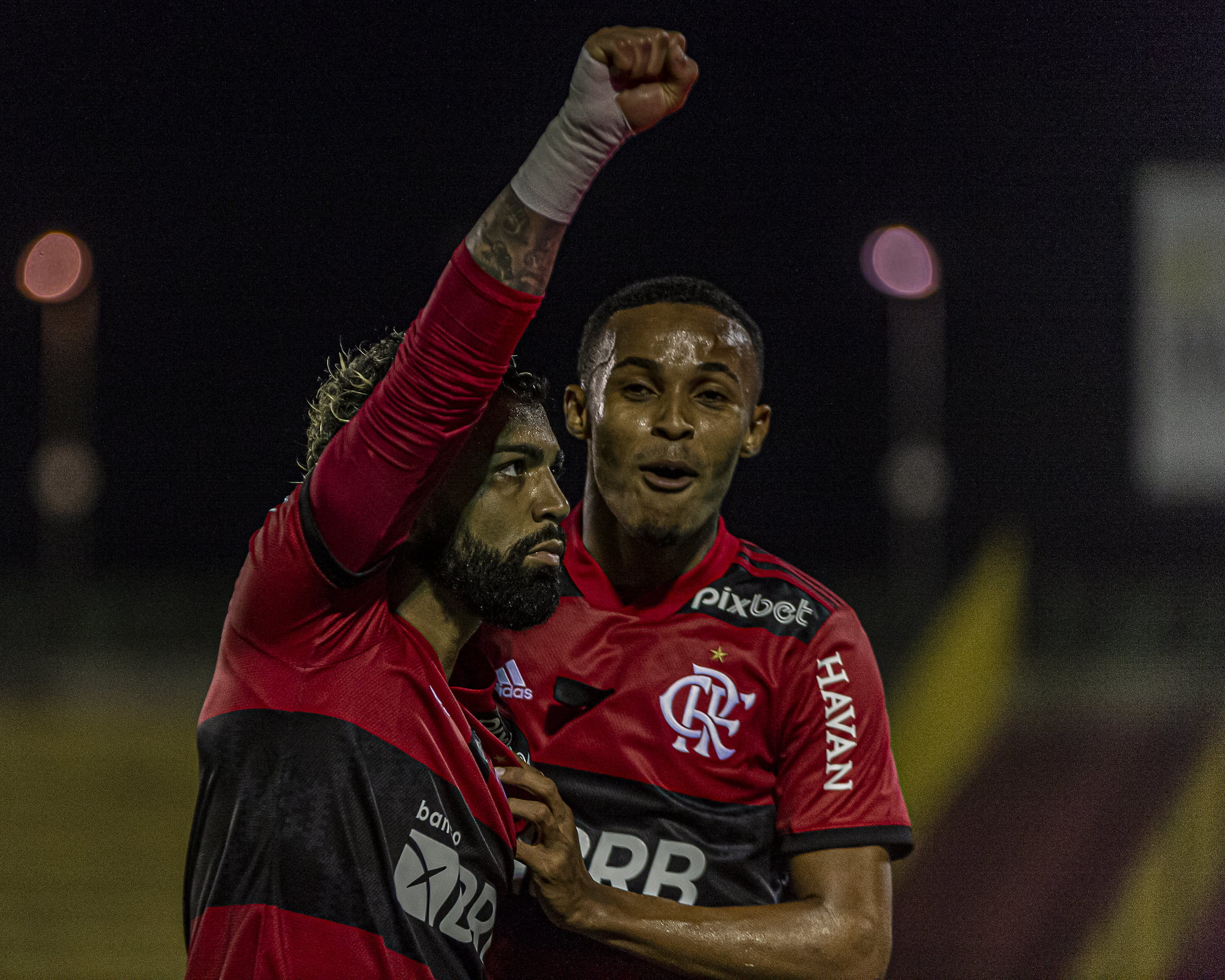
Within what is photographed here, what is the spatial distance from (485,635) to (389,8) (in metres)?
5.46

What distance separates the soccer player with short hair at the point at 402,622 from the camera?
160cm

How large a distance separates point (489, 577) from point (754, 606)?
758mm

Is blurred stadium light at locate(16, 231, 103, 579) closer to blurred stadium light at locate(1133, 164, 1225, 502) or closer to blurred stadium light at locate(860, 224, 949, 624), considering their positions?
blurred stadium light at locate(860, 224, 949, 624)

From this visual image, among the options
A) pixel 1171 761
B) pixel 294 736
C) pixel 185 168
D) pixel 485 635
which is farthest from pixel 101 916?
pixel 185 168

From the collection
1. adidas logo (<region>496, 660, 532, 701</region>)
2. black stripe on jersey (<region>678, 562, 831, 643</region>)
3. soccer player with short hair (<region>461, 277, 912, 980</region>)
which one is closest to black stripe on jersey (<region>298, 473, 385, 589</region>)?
soccer player with short hair (<region>461, 277, 912, 980</region>)

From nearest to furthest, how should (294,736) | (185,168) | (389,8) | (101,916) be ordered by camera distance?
(294,736) → (101,916) → (389,8) → (185,168)

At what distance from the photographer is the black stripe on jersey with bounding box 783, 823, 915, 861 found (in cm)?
231

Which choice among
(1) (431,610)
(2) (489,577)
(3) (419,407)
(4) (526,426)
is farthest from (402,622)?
(3) (419,407)

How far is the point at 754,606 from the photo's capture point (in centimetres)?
251

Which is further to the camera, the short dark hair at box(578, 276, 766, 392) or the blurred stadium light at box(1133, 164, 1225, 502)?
the blurred stadium light at box(1133, 164, 1225, 502)

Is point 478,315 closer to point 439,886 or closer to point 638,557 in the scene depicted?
point 439,886

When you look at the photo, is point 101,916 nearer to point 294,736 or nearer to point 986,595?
point 294,736

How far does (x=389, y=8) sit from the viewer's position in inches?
265

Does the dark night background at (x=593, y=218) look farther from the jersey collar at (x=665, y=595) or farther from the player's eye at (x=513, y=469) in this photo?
the player's eye at (x=513, y=469)
